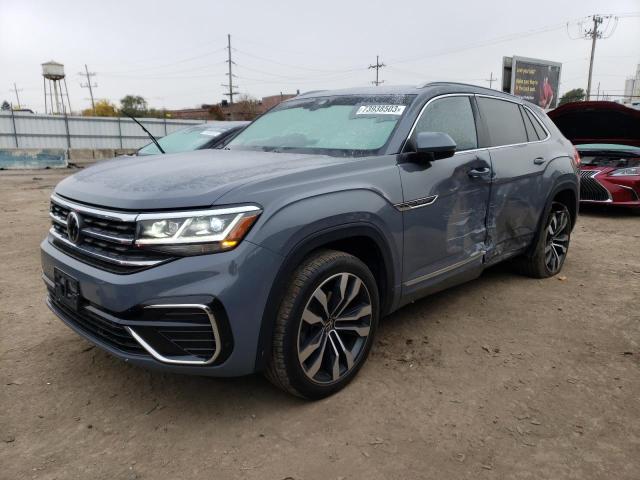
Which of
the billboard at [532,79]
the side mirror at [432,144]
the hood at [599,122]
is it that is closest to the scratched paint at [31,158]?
the hood at [599,122]

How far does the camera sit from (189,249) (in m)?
2.15

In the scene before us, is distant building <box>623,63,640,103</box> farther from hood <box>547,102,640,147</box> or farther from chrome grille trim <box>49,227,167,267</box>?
chrome grille trim <box>49,227,167,267</box>

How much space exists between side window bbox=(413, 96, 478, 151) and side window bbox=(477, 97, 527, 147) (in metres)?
0.22

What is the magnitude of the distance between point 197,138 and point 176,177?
→ 4.80 meters

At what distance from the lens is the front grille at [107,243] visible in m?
2.20

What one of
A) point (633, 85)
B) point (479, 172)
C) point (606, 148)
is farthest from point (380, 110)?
point (633, 85)

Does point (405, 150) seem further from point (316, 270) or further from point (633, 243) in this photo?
point (633, 243)

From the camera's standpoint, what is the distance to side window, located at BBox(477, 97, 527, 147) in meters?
3.85

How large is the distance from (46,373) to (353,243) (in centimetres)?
201

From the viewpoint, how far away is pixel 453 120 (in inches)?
139

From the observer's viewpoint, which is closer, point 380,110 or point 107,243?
point 107,243

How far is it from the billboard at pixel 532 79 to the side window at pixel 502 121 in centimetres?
2414

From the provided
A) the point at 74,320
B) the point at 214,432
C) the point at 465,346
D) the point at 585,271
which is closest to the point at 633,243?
the point at 585,271

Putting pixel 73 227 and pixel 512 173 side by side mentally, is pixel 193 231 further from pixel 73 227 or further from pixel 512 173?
pixel 512 173
